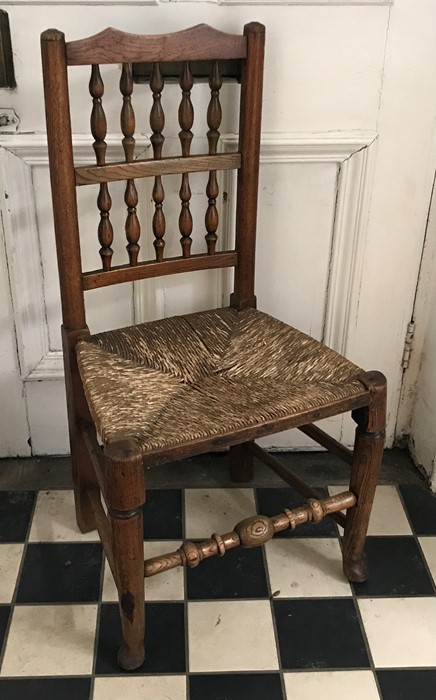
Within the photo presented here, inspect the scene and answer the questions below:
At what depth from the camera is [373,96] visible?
1.56 meters

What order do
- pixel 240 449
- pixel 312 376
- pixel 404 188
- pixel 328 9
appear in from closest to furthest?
pixel 312 376, pixel 328 9, pixel 404 188, pixel 240 449

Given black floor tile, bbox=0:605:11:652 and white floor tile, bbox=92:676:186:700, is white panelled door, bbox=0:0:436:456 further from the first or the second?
white floor tile, bbox=92:676:186:700

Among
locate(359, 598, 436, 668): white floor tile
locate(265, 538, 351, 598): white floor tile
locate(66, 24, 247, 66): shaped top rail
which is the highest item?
locate(66, 24, 247, 66): shaped top rail

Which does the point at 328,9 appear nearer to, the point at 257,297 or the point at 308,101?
the point at 308,101

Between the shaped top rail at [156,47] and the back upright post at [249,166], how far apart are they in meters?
0.03

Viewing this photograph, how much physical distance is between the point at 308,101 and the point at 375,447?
0.71m

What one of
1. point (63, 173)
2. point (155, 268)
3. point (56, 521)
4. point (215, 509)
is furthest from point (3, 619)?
point (63, 173)

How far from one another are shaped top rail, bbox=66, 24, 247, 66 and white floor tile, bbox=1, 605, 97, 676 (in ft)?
3.36

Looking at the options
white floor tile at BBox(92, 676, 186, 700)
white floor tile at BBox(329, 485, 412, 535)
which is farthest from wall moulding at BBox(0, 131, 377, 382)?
white floor tile at BBox(92, 676, 186, 700)

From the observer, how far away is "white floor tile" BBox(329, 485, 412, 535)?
1.72m

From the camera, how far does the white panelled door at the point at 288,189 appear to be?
4.86ft

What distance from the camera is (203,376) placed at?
139 centimetres

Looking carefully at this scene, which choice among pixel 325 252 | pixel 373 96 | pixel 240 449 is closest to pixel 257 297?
pixel 325 252

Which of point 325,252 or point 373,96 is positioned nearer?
point 373,96
